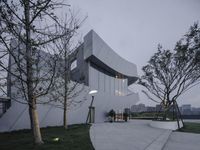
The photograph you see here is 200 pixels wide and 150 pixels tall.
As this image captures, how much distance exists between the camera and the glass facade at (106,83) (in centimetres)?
2869

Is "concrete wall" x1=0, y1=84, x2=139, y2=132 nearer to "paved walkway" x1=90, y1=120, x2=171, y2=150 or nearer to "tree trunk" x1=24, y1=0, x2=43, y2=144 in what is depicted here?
"paved walkway" x1=90, y1=120, x2=171, y2=150

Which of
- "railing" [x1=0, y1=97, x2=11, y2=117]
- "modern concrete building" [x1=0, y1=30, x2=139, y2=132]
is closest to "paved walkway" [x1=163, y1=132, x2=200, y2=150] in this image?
"modern concrete building" [x1=0, y1=30, x2=139, y2=132]

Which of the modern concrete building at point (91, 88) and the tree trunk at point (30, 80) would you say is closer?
the tree trunk at point (30, 80)

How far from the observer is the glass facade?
28.7m

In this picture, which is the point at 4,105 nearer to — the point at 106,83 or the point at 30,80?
the point at 30,80

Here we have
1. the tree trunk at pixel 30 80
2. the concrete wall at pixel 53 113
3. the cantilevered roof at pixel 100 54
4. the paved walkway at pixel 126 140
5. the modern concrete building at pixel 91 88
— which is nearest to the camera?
the tree trunk at pixel 30 80

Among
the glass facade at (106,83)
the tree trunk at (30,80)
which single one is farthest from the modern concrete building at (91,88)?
the tree trunk at (30,80)

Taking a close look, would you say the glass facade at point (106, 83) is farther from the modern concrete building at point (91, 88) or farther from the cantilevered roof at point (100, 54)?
the cantilevered roof at point (100, 54)

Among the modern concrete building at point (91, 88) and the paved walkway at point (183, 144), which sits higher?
the modern concrete building at point (91, 88)

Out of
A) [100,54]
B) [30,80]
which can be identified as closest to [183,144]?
[30,80]

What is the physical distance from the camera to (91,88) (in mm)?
25859

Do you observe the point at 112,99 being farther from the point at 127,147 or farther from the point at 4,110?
the point at 127,147

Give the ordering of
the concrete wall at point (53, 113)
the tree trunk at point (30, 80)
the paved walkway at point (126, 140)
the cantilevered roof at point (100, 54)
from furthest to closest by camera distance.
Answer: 1. the cantilevered roof at point (100, 54)
2. the concrete wall at point (53, 113)
3. the paved walkway at point (126, 140)
4. the tree trunk at point (30, 80)

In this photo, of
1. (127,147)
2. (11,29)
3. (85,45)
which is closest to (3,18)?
(11,29)
